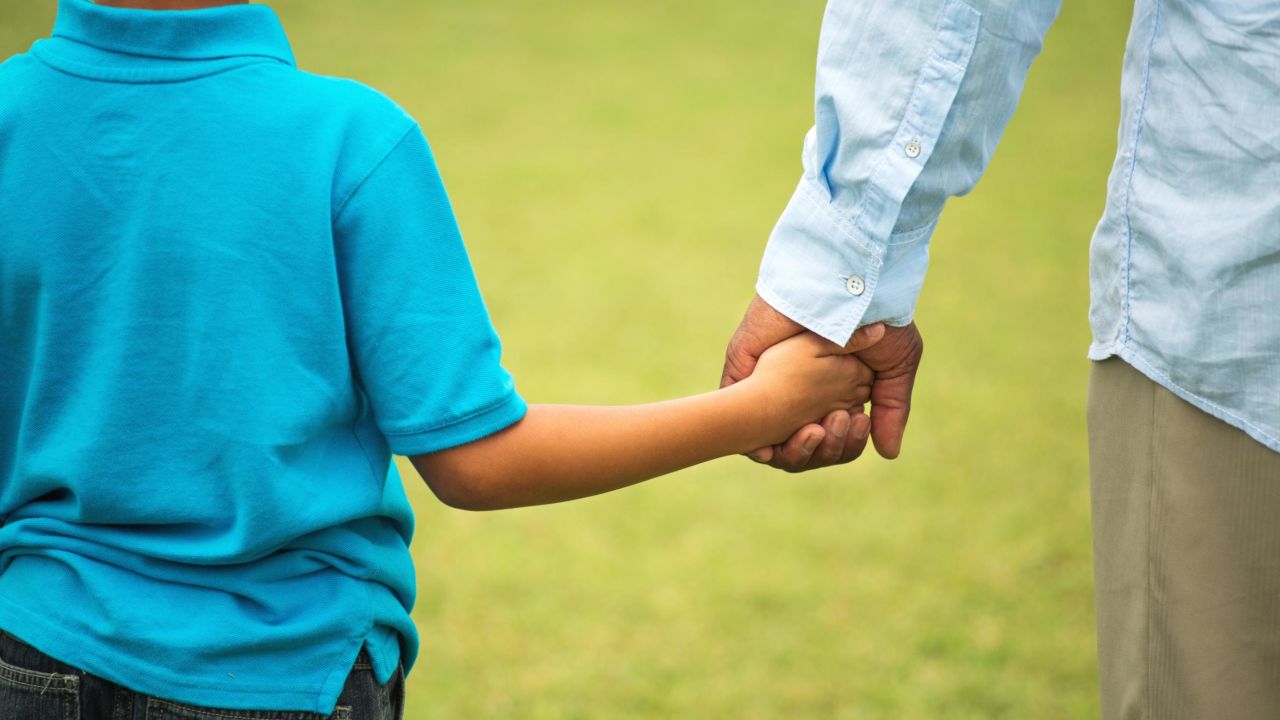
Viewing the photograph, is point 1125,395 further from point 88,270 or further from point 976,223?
point 976,223

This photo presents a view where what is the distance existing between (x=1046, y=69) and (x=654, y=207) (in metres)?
3.86

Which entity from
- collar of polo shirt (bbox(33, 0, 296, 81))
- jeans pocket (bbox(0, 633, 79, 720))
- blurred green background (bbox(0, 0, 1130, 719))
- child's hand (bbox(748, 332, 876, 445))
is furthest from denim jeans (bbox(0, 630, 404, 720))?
blurred green background (bbox(0, 0, 1130, 719))

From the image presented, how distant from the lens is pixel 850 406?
5.60ft

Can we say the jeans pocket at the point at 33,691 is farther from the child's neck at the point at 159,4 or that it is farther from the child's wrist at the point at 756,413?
the child's wrist at the point at 756,413

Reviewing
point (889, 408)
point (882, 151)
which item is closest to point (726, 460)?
point (889, 408)

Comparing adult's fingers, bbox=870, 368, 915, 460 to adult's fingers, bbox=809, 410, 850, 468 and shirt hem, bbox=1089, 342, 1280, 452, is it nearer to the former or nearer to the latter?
adult's fingers, bbox=809, 410, 850, 468

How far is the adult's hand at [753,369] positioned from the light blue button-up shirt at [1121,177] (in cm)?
3

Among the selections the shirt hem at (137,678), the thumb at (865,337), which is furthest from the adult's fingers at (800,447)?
the shirt hem at (137,678)

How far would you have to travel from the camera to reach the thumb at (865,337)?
1651 mm

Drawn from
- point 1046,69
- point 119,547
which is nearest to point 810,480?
point 119,547

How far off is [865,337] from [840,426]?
0.12 meters

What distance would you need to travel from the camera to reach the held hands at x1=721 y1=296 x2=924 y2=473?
1622 millimetres

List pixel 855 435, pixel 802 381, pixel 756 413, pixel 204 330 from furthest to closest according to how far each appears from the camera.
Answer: pixel 855 435, pixel 802 381, pixel 756 413, pixel 204 330

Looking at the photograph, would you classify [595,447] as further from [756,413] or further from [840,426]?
[840,426]
